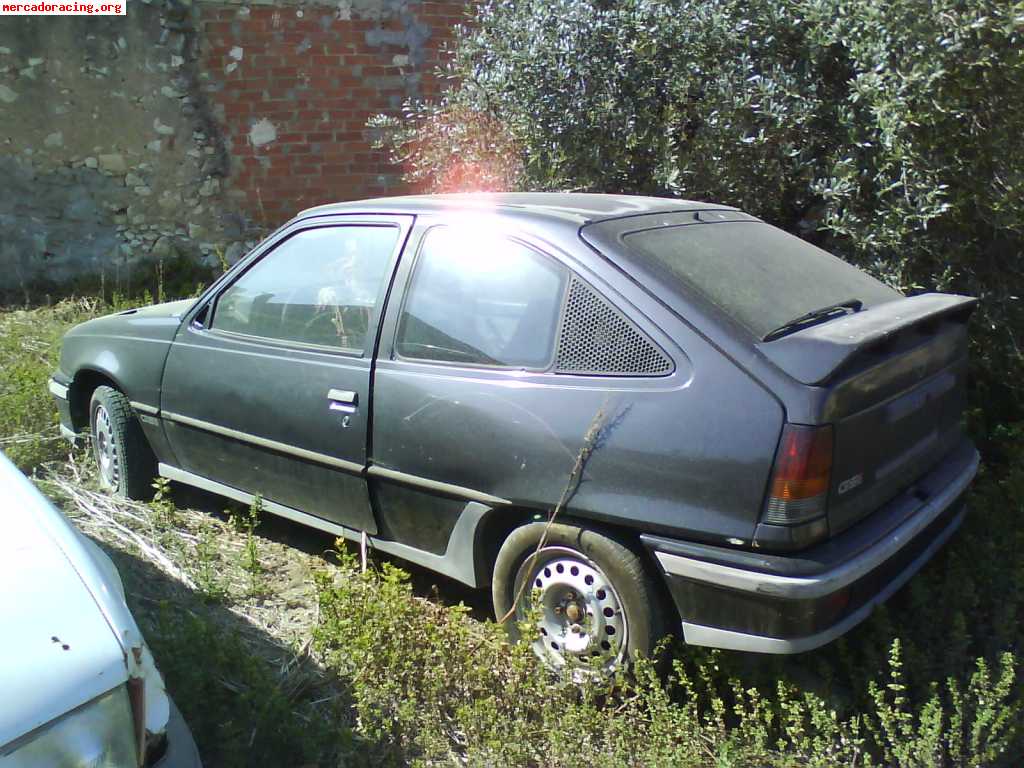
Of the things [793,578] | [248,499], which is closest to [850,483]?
[793,578]

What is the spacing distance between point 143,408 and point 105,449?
0.60 m

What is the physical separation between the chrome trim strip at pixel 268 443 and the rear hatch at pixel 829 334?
1.32 metres

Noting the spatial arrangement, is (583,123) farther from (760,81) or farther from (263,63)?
(263,63)

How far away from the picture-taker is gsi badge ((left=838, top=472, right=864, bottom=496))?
2738mm

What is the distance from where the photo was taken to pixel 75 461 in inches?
213

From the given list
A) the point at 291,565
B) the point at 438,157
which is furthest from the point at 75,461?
the point at 438,157

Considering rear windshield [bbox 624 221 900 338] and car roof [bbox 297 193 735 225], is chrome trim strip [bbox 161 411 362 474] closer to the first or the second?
car roof [bbox 297 193 735 225]

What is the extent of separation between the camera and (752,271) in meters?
3.29

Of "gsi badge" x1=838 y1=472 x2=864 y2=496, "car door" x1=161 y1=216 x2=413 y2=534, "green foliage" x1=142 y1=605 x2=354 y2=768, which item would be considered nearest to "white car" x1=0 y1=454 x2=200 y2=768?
"green foliage" x1=142 y1=605 x2=354 y2=768

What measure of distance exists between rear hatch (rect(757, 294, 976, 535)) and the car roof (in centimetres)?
90

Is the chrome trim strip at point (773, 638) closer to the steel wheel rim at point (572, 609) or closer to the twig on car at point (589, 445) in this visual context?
the steel wheel rim at point (572, 609)

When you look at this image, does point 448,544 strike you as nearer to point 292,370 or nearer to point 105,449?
point 292,370

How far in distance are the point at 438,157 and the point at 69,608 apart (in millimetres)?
4855

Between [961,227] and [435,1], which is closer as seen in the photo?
[961,227]
